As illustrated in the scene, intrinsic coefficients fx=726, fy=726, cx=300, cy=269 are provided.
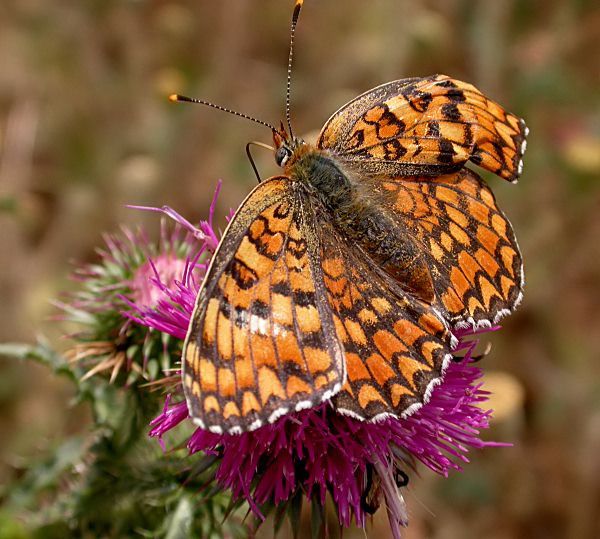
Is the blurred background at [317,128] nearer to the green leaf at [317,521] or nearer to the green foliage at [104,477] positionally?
the green foliage at [104,477]

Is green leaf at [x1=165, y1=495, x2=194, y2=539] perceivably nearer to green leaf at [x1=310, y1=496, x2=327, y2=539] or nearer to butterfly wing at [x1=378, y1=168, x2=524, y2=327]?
green leaf at [x1=310, y1=496, x2=327, y2=539]

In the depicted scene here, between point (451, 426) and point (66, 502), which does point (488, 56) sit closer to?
point (451, 426)

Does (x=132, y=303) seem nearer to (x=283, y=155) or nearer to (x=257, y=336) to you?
(x=283, y=155)

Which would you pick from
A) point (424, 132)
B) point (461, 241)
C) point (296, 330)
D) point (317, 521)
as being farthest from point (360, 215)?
point (317, 521)

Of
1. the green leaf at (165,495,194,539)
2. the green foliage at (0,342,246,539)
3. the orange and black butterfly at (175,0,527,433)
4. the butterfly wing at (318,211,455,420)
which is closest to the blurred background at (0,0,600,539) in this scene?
the green foliage at (0,342,246,539)

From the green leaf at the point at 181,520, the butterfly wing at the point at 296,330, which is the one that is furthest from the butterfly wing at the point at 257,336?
the green leaf at the point at 181,520

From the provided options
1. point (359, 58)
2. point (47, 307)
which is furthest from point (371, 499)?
point (359, 58)
